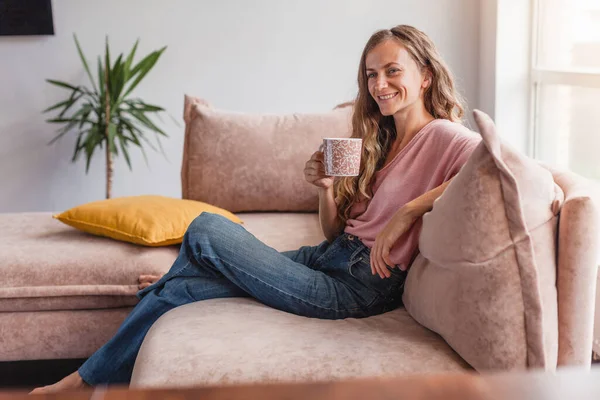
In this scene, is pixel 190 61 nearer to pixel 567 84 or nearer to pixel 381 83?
pixel 567 84

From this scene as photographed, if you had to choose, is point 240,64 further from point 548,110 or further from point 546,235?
point 546,235

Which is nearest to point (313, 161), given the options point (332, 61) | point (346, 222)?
point (346, 222)

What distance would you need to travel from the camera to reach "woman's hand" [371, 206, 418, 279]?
1.65 metres

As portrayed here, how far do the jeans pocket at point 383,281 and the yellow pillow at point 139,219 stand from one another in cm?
A: 84

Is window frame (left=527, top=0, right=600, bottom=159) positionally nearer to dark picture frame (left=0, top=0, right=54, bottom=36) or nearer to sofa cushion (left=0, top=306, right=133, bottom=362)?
sofa cushion (left=0, top=306, right=133, bottom=362)

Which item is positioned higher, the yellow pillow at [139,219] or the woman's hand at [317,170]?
the woman's hand at [317,170]

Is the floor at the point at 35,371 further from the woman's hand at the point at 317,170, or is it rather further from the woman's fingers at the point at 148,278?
the woman's hand at the point at 317,170

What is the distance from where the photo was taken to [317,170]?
1.99 meters

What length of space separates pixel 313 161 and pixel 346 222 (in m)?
0.21

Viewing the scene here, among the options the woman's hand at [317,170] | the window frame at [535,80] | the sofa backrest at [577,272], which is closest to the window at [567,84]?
the window frame at [535,80]

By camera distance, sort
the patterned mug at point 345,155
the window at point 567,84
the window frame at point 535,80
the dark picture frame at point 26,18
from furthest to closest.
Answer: the dark picture frame at point 26,18 < the window frame at point 535,80 < the window at point 567,84 < the patterned mug at point 345,155

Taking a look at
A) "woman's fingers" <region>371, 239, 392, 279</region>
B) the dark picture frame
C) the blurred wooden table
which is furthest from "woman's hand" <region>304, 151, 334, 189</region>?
the dark picture frame

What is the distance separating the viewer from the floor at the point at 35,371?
2469mm

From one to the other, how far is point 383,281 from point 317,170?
352mm
